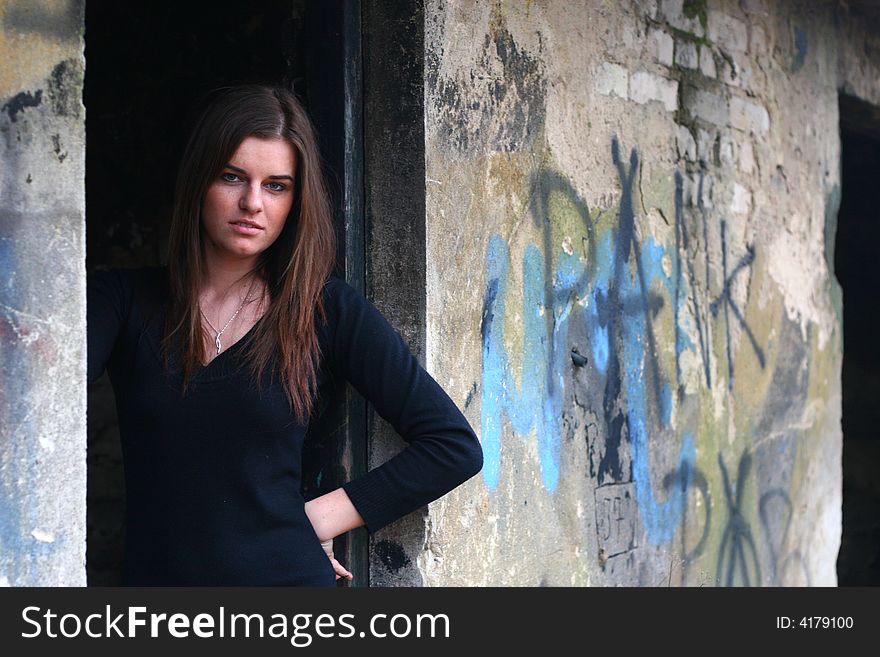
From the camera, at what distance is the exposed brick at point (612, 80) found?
11.3ft

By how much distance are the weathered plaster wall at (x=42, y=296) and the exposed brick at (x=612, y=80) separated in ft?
6.20

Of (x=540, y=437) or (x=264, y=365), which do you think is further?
(x=540, y=437)

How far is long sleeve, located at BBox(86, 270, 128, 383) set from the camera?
217 centimetres

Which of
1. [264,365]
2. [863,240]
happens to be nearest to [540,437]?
[264,365]

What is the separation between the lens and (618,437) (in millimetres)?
3605

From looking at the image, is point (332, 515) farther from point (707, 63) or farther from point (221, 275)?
point (707, 63)

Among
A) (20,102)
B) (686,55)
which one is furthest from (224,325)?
(686,55)

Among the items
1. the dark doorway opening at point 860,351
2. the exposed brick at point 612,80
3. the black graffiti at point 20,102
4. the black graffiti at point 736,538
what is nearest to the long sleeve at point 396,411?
the black graffiti at point 20,102

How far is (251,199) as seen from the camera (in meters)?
2.20

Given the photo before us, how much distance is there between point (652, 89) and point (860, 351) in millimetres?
3556

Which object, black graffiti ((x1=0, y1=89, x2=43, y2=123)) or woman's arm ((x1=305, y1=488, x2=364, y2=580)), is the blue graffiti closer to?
woman's arm ((x1=305, y1=488, x2=364, y2=580))

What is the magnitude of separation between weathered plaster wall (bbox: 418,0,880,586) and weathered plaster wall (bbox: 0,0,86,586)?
3.22 feet

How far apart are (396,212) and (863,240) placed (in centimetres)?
444

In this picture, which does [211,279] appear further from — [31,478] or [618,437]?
[618,437]
